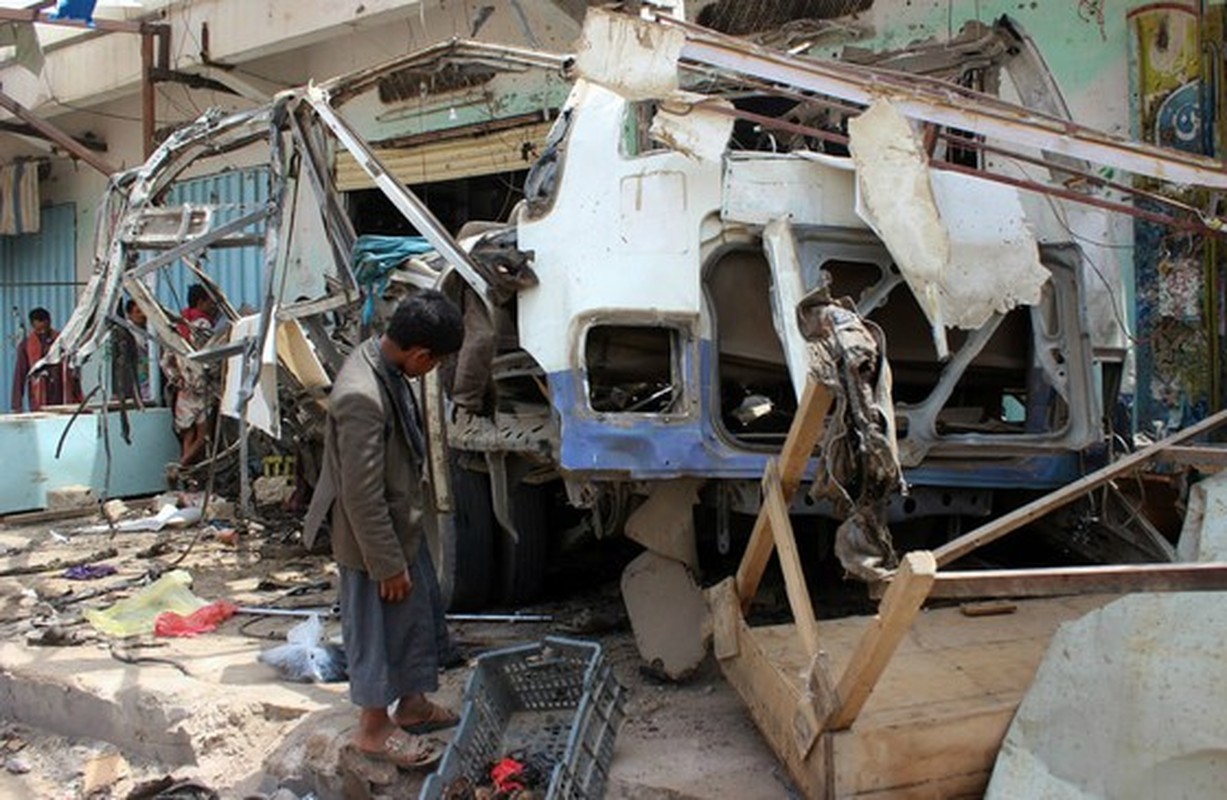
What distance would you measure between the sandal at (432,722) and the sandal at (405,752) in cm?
19

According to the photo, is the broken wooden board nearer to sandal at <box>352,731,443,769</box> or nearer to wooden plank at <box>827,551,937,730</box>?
wooden plank at <box>827,551,937,730</box>

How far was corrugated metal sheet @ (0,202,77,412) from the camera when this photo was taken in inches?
552

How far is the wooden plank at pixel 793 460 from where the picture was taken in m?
2.97

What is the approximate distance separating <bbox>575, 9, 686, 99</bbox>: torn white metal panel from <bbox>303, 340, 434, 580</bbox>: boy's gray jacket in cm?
110

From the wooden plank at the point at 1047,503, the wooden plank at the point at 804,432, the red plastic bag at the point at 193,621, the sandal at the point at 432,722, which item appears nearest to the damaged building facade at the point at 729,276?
the wooden plank at the point at 804,432

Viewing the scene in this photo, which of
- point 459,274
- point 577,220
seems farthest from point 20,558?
point 577,220

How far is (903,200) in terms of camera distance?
138 inches

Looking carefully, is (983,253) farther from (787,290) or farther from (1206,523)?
(1206,523)

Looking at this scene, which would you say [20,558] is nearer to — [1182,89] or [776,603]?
[776,603]

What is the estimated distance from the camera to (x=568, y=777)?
3.03 metres

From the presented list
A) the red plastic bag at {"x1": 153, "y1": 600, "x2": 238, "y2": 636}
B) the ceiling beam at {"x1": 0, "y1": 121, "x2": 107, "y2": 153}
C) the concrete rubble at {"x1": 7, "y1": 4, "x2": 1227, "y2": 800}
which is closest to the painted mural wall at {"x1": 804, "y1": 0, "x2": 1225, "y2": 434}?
the concrete rubble at {"x1": 7, "y1": 4, "x2": 1227, "y2": 800}

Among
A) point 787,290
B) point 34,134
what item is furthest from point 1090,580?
point 34,134

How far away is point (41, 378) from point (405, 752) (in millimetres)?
8507

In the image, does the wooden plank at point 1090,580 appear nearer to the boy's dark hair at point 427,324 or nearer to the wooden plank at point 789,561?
the wooden plank at point 789,561
